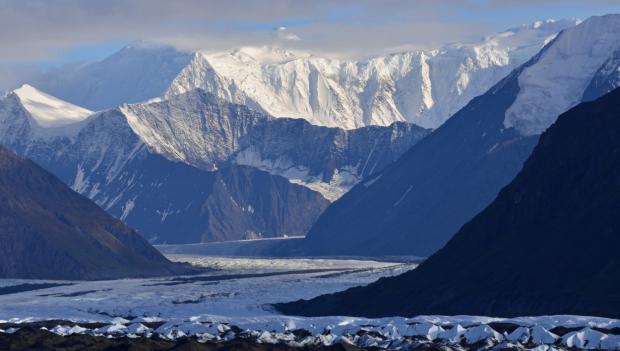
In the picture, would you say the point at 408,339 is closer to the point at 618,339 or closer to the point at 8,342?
the point at 618,339

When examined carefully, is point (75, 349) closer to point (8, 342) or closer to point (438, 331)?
point (8, 342)

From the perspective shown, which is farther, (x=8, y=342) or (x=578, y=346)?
(x=8, y=342)

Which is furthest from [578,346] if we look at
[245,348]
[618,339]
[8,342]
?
[8,342]

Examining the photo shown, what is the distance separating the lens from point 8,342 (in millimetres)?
198500

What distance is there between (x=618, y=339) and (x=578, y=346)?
13.0 ft

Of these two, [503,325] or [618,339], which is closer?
[618,339]

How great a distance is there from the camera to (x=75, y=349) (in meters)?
194

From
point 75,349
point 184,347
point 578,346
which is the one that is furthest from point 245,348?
point 578,346

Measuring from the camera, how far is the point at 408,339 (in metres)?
198

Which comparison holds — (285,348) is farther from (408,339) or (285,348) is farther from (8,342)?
(8,342)

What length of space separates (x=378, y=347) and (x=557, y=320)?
18.7 m

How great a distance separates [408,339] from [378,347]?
364 cm

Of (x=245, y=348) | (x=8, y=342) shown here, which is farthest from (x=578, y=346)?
(x=8, y=342)

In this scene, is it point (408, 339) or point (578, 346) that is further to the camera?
point (408, 339)
